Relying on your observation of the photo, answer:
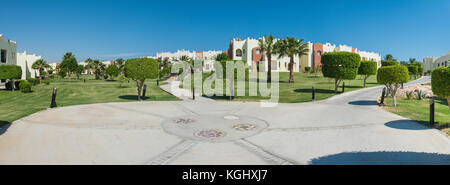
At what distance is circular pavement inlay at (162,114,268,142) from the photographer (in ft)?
27.3

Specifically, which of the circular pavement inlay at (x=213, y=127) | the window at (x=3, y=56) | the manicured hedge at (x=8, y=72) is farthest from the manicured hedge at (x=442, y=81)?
the window at (x=3, y=56)

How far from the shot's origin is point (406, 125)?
9898mm

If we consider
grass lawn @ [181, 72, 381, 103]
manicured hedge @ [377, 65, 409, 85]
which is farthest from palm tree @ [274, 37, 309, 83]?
manicured hedge @ [377, 65, 409, 85]

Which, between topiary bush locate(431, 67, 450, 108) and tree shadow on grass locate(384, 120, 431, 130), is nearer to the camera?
topiary bush locate(431, 67, 450, 108)

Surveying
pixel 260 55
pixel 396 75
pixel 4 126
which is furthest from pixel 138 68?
pixel 260 55

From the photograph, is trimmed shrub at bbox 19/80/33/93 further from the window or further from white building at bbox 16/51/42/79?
white building at bbox 16/51/42/79

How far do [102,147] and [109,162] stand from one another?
4.59 ft

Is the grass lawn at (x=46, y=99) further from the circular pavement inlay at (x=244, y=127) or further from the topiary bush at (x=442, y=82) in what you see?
the topiary bush at (x=442, y=82)

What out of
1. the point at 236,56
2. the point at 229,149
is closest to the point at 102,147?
the point at 229,149

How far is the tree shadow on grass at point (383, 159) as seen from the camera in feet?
19.0

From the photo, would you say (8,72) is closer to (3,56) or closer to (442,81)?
(3,56)

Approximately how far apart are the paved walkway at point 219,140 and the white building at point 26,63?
4902 cm

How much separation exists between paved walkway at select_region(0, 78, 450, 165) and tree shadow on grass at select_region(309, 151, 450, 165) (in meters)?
0.02
